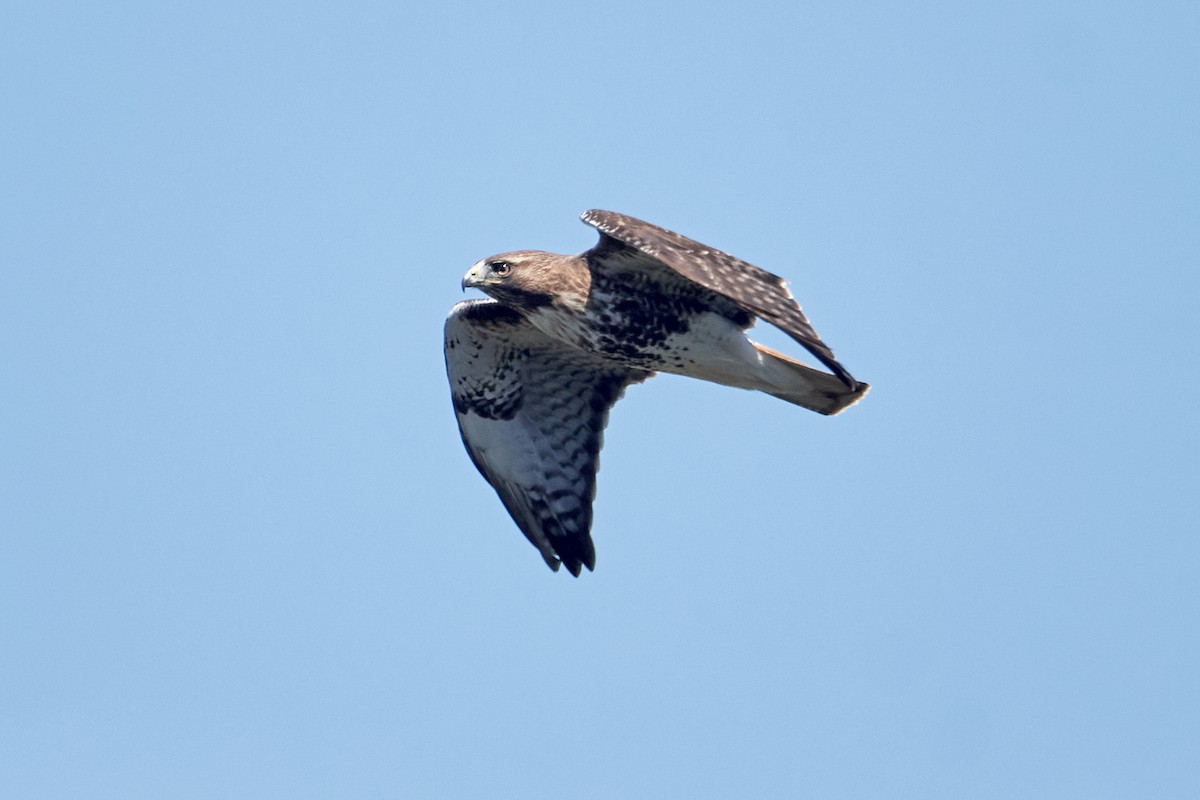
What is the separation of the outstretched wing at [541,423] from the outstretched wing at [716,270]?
1.67 meters

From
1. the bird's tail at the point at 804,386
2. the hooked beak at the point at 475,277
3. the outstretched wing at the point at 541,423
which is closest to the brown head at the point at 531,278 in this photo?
the hooked beak at the point at 475,277

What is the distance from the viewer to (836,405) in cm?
1122

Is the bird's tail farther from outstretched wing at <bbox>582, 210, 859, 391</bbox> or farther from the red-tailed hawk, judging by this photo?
outstretched wing at <bbox>582, 210, 859, 391</bbox>

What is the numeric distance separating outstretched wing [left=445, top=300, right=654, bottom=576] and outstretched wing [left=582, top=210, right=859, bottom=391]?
1.67 metres

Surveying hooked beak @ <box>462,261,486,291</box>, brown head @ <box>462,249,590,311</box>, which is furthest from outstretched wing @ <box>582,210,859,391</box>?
hooked beak @ <box>462,261,486,291</box>

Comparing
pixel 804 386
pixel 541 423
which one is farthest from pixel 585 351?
pixel 804 386

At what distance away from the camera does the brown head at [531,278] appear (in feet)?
36.0

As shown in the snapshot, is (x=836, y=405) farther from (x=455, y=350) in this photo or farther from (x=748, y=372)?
(x=455, y=350)

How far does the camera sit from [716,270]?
409 inches

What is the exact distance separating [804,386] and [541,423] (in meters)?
2.23

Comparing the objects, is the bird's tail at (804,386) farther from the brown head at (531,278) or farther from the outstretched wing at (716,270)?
the brown head at (531,278)

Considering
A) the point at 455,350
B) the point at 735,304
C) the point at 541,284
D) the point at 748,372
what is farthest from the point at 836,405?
the point at 455,350

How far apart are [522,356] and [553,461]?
788 mm

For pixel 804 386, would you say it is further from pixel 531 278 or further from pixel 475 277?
pixel 475 277
